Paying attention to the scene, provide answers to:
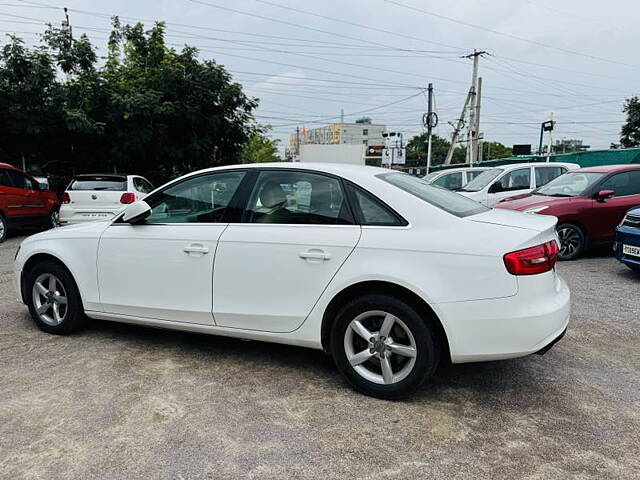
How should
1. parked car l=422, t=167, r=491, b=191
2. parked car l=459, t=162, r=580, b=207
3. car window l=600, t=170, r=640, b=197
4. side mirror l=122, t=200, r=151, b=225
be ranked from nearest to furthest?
side mirror l=122, t=200, r=151, b=225
car window l=600, t=170, r=640, b=197
parked car l=459, t=162, r=580, b=207
parked car l=422, t=167, r=491, b=191

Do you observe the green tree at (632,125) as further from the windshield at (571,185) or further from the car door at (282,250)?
the car door at (282,250)

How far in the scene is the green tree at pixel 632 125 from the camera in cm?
2824

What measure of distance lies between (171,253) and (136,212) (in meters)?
0.48

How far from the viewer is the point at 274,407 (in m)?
3.09

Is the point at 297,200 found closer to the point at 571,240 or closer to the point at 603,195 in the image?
the point at 571,240

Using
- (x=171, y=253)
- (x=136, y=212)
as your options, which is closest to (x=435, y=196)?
(x=171, y=253)

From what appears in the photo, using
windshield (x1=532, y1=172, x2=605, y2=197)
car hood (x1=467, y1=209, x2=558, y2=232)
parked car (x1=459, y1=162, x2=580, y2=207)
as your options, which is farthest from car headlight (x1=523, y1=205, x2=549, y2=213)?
car hood (x1=467, y1=209, x2=558, y2=232)

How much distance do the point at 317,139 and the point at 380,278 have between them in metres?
106

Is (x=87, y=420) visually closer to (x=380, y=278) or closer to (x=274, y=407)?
(x=274, y=407)

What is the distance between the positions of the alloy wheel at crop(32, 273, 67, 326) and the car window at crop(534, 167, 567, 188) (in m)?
9.93

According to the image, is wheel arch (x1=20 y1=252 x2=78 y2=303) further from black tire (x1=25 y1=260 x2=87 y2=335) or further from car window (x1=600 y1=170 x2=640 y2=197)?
car window (x1=600 y1=170 x2=640 y2=197)

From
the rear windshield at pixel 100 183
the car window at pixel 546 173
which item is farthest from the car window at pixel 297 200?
the car window at pixel 546 173

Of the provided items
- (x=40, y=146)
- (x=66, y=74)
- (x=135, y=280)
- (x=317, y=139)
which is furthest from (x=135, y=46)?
(x=317, y=139)

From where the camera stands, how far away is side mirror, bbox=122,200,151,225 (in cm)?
388
